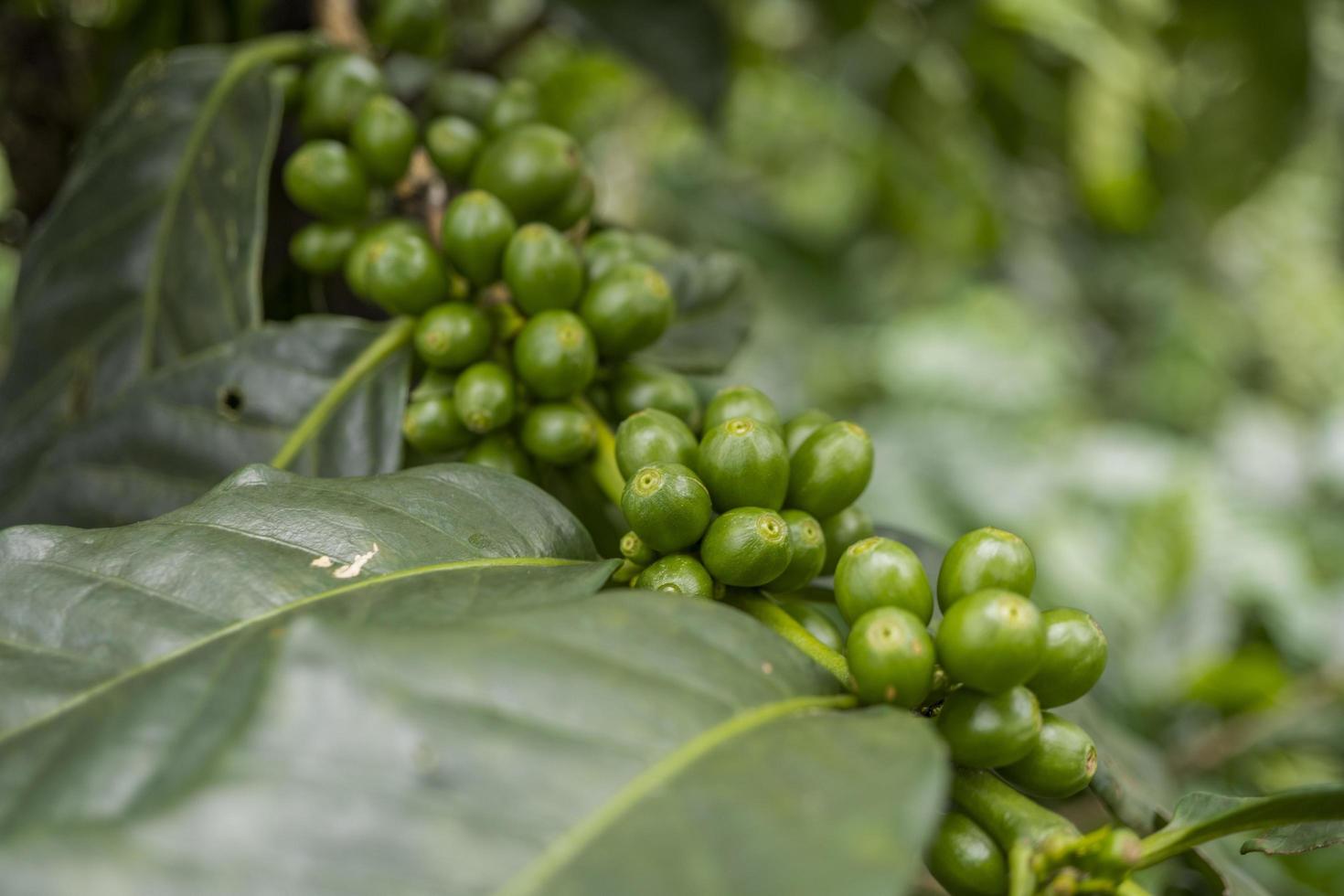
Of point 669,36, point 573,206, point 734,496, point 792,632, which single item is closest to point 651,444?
point 734,496

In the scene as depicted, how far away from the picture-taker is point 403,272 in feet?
3.23

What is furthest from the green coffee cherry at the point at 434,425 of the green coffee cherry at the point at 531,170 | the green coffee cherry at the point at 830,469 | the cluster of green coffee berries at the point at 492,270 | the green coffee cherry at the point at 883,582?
the green coffee cherry at the point at 883,582

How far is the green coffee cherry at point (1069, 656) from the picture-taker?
2.13 ft

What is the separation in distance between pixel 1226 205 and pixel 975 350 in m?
1.72

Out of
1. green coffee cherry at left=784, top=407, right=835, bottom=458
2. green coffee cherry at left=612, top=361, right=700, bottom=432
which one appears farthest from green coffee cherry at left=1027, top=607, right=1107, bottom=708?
green coffee cherry at left=612, top=361, right=700, bottom=432

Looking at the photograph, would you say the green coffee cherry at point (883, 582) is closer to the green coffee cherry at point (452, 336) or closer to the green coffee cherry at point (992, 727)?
the green coffee cherry at point (992, 727)

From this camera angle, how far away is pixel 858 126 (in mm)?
4051

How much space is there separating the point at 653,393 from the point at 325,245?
0.44m

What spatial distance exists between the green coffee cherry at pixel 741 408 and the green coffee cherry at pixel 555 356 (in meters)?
0.14

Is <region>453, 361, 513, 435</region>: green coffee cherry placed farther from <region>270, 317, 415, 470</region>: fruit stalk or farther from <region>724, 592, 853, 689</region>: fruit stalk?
<region>724, 592, 853, 689</region>: fruit stalk

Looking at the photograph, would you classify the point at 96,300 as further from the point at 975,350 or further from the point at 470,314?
the point at 975,350

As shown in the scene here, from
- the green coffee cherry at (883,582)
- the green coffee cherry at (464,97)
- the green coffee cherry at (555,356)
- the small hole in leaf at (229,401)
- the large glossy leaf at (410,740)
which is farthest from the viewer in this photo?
the green coffee cherry at (464,97)

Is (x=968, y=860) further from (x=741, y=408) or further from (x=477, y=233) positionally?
(x=477, y=233)

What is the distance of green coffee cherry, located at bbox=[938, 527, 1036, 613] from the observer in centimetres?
66
